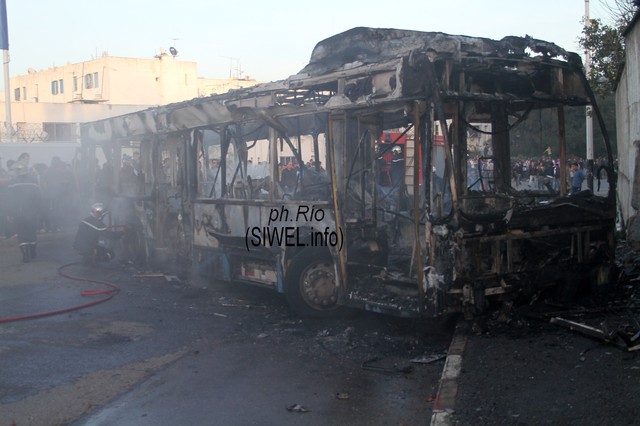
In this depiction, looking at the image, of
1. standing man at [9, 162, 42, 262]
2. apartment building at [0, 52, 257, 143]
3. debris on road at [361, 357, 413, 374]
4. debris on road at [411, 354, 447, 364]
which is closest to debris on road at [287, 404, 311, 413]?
debris on road at [361, 357, 413, 374]

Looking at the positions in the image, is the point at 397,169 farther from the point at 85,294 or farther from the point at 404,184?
the point at 85,294

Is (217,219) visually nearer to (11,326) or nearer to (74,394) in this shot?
(11,326)

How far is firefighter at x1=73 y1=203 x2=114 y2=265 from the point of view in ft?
39.9

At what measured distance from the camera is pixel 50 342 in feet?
23.6

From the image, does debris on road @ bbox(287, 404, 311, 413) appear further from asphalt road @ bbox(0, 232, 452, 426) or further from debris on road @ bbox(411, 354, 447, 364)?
debris on road @ bbox(411, 354, 447, 364)

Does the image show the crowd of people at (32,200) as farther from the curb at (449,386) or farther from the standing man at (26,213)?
the curb at (449,386)

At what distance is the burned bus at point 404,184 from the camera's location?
646 centimetres

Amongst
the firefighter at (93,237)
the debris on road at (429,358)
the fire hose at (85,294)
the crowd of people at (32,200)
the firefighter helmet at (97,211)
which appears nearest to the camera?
the debris on road at (429,358)

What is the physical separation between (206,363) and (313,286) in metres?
2.00

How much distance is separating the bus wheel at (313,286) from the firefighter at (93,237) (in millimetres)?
5560

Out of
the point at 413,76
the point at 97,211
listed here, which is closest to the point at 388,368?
the point at 413,76

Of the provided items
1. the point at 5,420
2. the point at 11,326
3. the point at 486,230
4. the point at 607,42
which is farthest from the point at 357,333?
the point at 607,42

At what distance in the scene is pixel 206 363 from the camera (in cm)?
634

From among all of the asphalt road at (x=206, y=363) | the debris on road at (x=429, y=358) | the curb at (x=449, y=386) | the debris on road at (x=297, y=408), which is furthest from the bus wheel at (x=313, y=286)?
the debris on road at (x=297, y=408)
